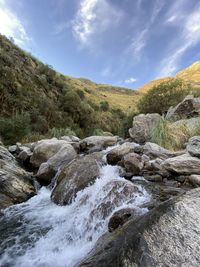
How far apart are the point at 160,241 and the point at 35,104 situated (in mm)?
18226

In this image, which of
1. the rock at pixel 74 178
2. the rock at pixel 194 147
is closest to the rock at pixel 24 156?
the rock at pixel 74 178

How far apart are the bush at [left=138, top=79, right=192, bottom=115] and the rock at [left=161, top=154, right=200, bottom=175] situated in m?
8.89

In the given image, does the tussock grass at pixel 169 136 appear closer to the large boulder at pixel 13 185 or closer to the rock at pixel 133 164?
the rock at pixel 133 164

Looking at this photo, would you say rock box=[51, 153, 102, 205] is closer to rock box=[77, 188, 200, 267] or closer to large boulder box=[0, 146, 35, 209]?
large boulder box=[0, 146, 35, 209]

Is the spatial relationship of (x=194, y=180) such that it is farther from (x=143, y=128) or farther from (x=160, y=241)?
(x=143, y=128)

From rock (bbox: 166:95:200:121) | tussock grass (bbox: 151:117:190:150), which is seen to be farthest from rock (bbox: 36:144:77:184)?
rock (bbox: 166:95:200:121)

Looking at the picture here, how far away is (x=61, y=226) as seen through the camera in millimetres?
4863

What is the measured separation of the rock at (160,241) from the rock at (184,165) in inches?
93.8

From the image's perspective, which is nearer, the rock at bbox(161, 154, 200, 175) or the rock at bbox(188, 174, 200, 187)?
the rock at bbox(188, 174, 200, 187)

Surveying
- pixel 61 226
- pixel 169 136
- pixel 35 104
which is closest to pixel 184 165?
pixel 169 136

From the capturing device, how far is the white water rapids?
391 centimetres

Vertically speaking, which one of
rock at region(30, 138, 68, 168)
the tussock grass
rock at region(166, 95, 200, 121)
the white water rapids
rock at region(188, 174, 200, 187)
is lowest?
the white water rapids

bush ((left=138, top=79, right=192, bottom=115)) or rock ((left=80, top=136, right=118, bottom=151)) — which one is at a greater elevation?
bush ((left=138, top=79, right=192, bottom=115))

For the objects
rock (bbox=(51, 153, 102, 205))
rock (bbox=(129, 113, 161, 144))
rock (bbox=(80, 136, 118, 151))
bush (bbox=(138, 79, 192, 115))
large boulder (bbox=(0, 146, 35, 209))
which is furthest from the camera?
bush (bbox=(138, 79, 192, 115))
